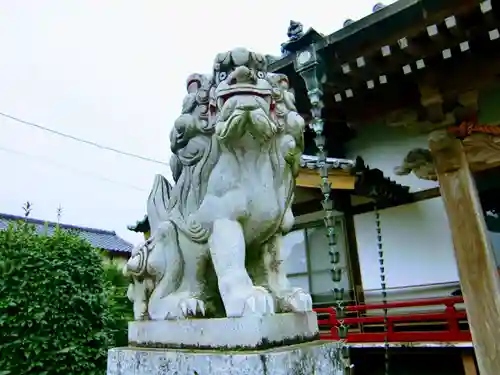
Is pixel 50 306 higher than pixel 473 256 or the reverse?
the reverse

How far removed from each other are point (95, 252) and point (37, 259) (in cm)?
59

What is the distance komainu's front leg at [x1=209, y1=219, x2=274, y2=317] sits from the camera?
1.58 m

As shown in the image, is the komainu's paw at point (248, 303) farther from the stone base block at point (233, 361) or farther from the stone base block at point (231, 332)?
the stone base block at point (233, 361)

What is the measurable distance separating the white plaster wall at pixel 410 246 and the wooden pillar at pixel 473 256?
5.47 ft

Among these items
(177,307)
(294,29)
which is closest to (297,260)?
(294,29)

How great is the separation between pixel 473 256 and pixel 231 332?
3187 millimetres

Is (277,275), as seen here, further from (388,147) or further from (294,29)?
(388,147)

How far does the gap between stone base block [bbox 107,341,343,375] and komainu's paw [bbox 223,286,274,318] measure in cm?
14

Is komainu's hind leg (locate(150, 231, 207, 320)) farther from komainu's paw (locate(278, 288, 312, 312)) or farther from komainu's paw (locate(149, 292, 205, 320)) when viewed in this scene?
komainu's paw (locate(278, 288, 312, 312))

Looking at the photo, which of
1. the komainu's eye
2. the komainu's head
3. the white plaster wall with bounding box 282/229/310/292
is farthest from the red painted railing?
the komainu's eye

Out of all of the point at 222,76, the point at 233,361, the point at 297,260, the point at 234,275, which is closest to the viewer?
the point at 233,361

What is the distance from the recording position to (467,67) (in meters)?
4.33

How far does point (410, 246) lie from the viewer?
5.90 metres

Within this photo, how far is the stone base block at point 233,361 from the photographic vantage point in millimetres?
1436
